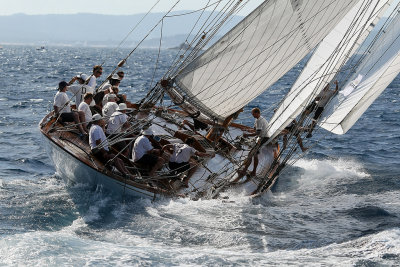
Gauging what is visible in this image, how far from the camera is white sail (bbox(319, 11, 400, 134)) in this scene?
1484cm

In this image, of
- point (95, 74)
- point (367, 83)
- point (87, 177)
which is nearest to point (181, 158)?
point (87, 177)

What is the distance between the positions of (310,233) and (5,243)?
5.41 m

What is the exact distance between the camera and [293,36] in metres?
13.2

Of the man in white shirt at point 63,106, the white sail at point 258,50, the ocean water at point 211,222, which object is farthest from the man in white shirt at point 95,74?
the white sail at point 258,50

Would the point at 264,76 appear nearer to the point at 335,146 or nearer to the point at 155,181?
the point at 155,181

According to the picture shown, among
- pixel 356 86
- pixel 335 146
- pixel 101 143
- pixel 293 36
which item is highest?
pixel 293 36

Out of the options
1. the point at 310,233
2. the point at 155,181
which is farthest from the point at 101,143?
the point at 310,233

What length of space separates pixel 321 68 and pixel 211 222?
17.3 ft

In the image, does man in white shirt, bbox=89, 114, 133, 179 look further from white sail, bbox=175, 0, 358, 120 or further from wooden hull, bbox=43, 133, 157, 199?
white sail, bbox=175, 0, 358, 120

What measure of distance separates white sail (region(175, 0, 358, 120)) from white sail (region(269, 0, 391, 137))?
0.69 m

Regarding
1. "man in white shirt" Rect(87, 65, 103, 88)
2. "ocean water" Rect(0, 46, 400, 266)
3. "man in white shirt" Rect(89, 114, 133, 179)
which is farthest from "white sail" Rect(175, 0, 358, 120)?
"man in white shirt" Rect(87, 65, 103, 88)

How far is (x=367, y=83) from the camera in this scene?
15344mm

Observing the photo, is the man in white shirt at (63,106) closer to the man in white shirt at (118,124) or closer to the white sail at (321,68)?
the man in white shirt at (118,124)

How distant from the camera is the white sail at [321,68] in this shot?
13.7 m
